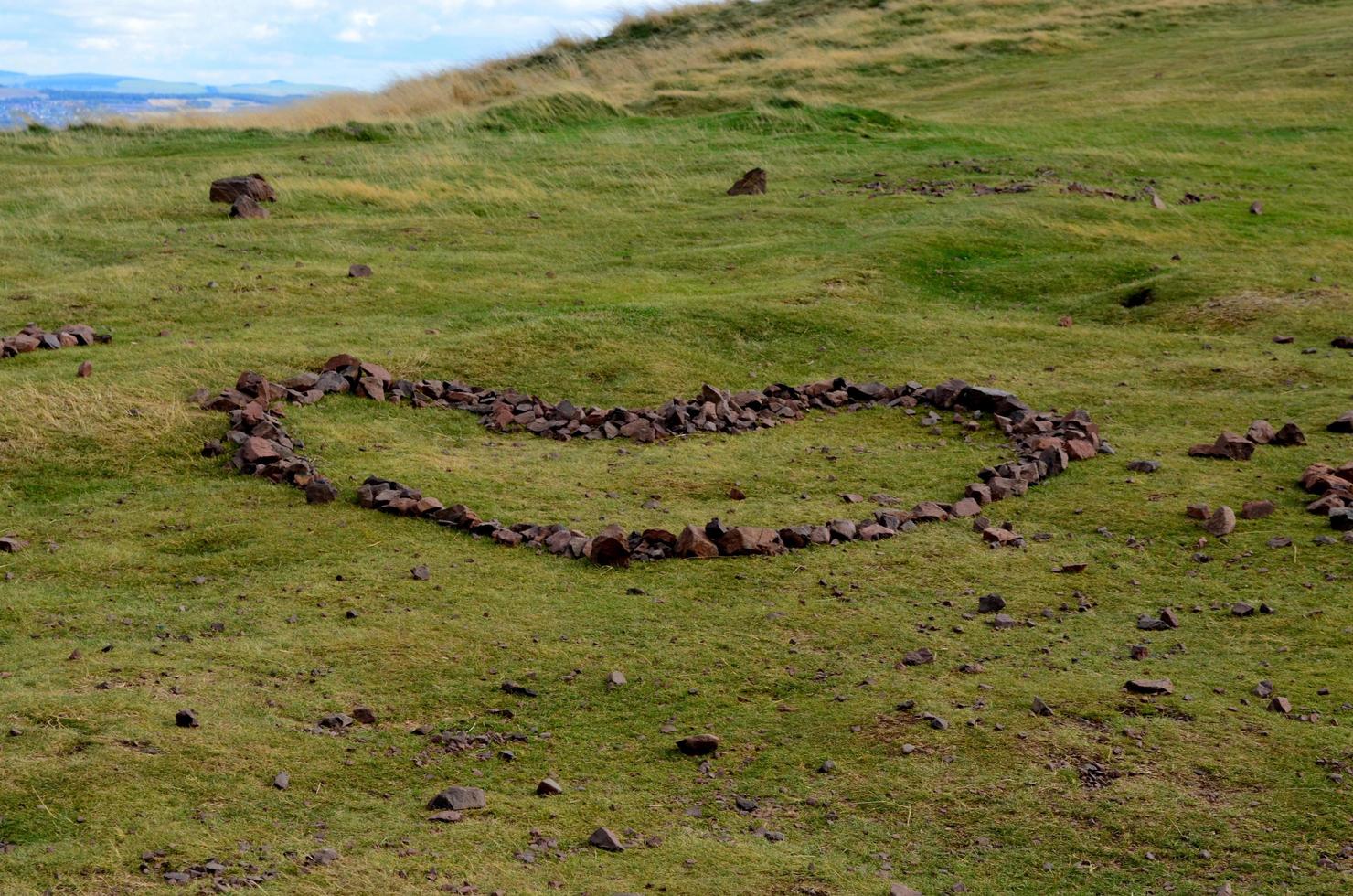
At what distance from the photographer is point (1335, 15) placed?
38.0 metres

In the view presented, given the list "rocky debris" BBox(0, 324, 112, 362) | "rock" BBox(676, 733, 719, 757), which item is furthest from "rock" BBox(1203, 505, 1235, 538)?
"rocky debris" BBox(0, 324, 112, 362)

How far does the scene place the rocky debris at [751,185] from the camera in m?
22.1

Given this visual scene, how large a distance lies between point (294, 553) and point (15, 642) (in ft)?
6.15

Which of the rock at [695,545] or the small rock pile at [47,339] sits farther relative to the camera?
the small rock pile at [47,339]

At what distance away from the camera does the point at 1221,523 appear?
9.45 meters

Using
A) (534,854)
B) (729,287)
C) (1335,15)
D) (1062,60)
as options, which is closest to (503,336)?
(729,287)

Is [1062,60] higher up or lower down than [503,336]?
higher up

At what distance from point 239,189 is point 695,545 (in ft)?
44.8

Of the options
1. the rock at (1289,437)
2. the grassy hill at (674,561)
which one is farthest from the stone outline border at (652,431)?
the rock at (1289,437)

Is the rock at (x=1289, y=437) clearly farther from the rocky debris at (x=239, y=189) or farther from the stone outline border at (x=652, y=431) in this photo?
the rocky debris at (x=239, y=189)

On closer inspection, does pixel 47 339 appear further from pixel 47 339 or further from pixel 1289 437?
pixel 1289 437

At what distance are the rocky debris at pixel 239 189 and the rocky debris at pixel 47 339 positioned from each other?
6.59 metres

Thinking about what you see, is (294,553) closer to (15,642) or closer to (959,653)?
(15,642)

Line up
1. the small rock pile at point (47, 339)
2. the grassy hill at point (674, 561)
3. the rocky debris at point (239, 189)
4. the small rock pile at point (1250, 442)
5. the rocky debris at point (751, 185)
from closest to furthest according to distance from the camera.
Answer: the grassy hill at point (674, 561) < the small rock pile at point (1250, 442) < the small rock pile at point (47, 339) < the rocky debris at point (239, 189) < the rocky debris at point (751, 185)
